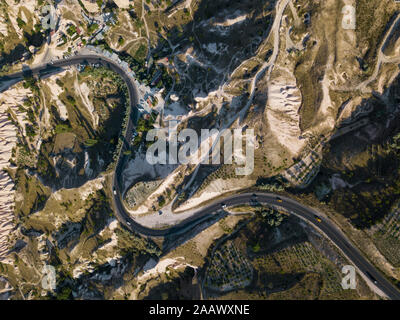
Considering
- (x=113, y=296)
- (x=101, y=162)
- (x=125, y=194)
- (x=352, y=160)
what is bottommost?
(x=113, y=296)

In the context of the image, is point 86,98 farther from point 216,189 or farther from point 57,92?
point 216,189

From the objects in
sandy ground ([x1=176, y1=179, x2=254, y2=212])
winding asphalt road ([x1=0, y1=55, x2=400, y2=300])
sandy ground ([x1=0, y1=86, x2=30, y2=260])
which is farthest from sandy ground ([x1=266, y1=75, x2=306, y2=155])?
sandy ground ([x1=0, y1=86, x2=30, y2=260])

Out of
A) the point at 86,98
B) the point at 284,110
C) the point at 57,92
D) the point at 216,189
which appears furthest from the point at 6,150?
the point at 284,110

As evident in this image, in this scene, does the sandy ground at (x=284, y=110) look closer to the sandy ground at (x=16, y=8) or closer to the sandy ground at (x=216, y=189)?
the sandy ground at (x=216, y=189)

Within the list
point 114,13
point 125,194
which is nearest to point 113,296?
point 125,194

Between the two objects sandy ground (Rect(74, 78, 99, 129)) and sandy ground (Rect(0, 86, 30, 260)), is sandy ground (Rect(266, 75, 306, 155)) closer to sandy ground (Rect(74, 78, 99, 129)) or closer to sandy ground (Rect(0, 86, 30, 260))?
sandy ground (Rect(74, 78, 99, 129))

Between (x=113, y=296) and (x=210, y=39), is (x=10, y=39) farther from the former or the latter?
(x=113, y=296)

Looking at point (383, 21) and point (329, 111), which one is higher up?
point (383, 21)

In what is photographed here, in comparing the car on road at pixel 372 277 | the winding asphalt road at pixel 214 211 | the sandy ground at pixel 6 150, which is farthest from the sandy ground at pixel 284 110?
the sandy ground at pixel 6 150

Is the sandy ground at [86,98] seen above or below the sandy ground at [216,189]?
above

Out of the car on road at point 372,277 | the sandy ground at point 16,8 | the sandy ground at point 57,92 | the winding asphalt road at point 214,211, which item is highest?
the sandy ground at point 16,8
